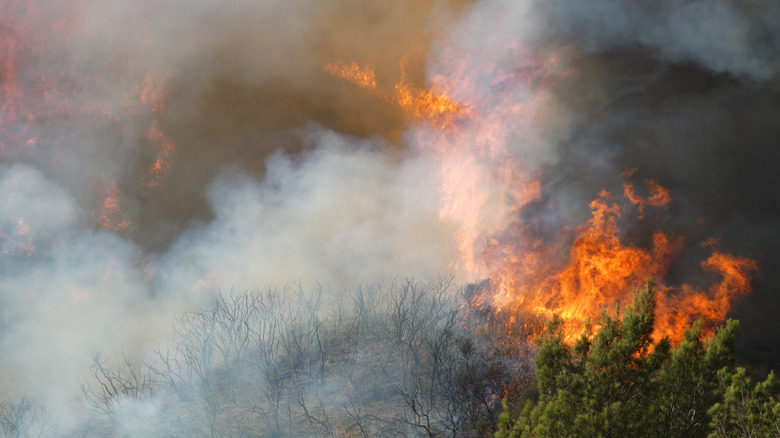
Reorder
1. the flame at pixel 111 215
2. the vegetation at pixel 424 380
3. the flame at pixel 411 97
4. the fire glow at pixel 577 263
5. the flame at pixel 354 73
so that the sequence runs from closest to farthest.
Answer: the vegetation at pixel 424 380, the fire glow at pixel 577 263, the flame at pixel 411 97, the flame at pixel 111 215, the flame at pixel 354 73

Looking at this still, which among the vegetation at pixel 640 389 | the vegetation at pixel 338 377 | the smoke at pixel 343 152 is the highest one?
the smoke at pixel 343 152

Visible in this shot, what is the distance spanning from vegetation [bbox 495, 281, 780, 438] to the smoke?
13288 mm

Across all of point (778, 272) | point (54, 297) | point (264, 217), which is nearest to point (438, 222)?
point (264, 217)

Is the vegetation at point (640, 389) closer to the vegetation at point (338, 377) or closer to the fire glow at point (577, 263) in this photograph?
the vegetation at point (338, 377)

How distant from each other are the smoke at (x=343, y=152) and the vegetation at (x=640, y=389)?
13288 mm

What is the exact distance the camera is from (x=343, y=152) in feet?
128

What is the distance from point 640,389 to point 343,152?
27633 mm

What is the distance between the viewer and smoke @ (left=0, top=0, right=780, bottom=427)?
2856 centimetres

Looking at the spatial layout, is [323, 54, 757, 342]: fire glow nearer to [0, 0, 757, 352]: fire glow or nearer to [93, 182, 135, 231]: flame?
[0, 0, 757, 352]: fire glow

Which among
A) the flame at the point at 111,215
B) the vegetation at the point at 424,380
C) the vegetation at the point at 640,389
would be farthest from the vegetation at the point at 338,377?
the flame at the point at 111,215

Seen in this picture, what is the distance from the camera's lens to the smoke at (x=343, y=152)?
28562 millimetres

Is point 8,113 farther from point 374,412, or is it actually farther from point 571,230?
point 571,230

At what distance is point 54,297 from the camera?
36281 mm

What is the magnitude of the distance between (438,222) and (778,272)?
55.2 feet
